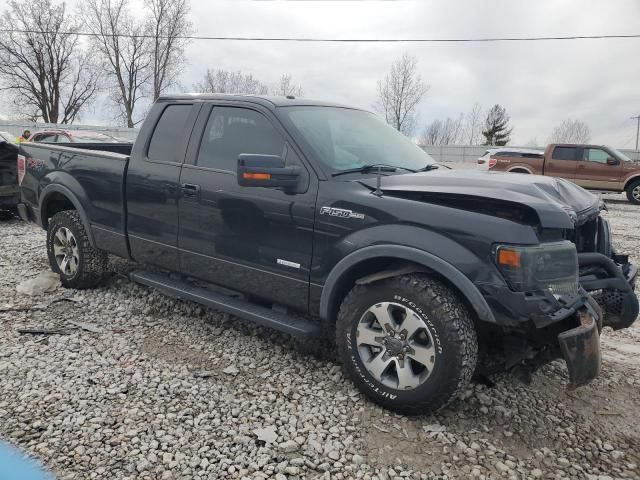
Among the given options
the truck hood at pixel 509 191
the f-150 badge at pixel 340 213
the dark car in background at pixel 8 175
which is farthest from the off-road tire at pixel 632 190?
the dark car in background at pixel 8 175

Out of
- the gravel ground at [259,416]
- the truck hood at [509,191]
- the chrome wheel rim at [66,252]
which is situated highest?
the truck hood at [509,191]

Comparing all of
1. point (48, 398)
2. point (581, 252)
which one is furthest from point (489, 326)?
point (48, 398)

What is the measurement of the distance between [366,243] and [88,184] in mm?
2992

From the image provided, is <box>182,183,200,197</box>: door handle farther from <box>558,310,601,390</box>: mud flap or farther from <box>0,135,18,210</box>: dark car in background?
<box>0,135,18,210</box>: dark car in background

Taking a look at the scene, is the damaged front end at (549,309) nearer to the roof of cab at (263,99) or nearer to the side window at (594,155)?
the roof of cab at (263,99)

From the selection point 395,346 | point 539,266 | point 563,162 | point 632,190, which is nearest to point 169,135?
point 395,346

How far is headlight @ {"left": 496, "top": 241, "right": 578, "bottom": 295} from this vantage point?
8.38 feet

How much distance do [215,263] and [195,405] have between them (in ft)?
3.60

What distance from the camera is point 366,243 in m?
2.97

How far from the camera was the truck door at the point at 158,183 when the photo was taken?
4020mm

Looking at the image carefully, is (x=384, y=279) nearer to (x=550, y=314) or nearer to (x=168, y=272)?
(x=550, y=314)

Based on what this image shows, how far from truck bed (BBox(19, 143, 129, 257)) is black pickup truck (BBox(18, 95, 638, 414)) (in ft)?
0.09

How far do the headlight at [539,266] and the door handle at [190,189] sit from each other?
7.34 feet

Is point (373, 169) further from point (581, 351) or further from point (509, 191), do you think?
point (581, 351)
